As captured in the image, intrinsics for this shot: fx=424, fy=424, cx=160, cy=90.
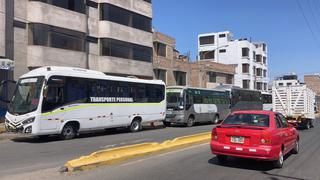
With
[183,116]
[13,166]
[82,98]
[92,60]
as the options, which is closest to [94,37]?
[92,60]

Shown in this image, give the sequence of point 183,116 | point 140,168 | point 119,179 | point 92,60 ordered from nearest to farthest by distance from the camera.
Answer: point 119,179, point 140,168, point 183,116, point 92,60

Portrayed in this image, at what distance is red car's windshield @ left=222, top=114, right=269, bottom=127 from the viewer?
460 inches

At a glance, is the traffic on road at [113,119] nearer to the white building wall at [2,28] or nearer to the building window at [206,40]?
the white building wall at [2,28]

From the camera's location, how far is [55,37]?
110 ft

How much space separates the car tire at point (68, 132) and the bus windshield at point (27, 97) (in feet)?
6.74

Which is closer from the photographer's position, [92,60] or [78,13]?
[78,13]

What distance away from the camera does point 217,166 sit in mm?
11469

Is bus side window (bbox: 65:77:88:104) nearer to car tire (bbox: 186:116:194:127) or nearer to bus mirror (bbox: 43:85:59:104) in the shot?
bus mirror (bbox: 43:85:59:104)

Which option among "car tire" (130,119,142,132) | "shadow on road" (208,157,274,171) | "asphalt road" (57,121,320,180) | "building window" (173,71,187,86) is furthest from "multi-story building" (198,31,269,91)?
"shadow on road" (208,157,274,171)

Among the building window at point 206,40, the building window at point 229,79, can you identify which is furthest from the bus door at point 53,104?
the building window at point 206,40

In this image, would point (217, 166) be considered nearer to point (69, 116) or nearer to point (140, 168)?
point (140, 168)

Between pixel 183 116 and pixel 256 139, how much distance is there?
1894cm

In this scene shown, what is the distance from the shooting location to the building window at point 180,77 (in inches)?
Result: 2286

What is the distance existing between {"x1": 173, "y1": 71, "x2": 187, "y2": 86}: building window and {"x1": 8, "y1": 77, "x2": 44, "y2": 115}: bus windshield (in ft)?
129
